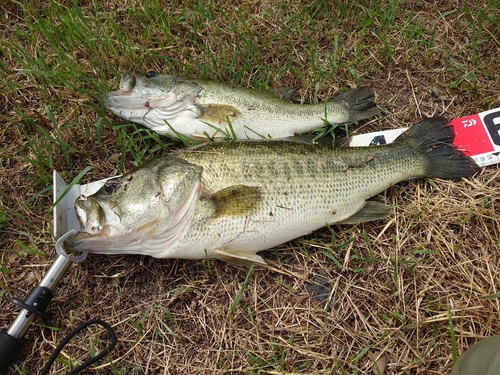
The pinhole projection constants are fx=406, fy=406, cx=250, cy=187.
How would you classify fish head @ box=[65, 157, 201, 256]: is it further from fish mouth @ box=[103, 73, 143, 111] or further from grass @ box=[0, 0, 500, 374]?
fish mouth @ box=[103, 73, 143, 111]

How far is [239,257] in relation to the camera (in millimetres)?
2857

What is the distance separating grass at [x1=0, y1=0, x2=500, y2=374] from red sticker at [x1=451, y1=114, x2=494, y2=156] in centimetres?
13

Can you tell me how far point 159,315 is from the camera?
9.92 feet

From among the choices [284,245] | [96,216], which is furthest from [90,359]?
[284,245]

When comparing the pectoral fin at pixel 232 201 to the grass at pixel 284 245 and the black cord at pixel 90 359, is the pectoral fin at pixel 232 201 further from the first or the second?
the black cord at pixel 90 359

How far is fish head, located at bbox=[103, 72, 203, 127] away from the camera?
3410mm

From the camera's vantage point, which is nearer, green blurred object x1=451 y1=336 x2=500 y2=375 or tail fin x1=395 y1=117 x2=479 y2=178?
green blurred object x1=451 y1=336 x2=500 y2=375

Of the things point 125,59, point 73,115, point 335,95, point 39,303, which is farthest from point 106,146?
point 335,95

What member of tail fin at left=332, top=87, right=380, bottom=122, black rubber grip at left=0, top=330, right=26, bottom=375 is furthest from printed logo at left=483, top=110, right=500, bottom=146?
black rubber grip at left=0, top=330, right=26, bottom=375

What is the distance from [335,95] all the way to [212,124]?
1.20m

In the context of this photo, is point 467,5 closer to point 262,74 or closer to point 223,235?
point 262,74

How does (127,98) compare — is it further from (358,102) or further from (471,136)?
(471,136)

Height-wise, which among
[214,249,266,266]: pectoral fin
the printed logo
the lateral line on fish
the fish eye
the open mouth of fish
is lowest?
[214,249,266,266]: pectoral fin

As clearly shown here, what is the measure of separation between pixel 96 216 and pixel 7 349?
43.7 inches
